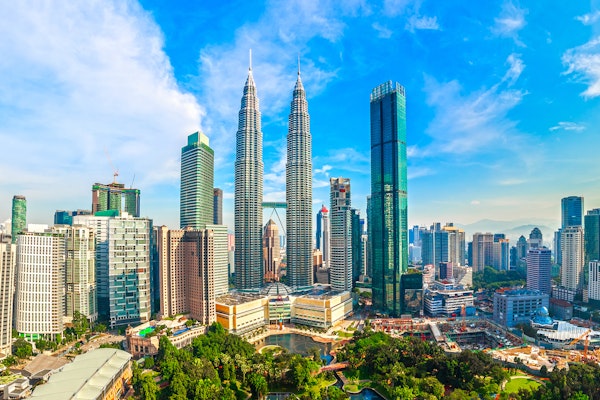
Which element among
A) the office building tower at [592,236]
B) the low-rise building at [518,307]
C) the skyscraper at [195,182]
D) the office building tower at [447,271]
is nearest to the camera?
the low-rise building at [518,307]

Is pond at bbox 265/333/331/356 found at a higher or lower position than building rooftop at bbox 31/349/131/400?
lower

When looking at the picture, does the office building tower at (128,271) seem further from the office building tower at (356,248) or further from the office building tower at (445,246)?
the office building tower at (445,246)

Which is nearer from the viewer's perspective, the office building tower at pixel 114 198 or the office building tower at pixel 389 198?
the office building tower at pixel 389 198

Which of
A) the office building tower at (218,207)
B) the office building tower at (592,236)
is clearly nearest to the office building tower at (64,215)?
the office building tower at (218,207)

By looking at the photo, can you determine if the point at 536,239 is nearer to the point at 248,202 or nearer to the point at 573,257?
the point at 573,257

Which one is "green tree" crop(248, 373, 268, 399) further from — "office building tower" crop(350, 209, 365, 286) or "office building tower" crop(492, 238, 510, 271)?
"office building tower" crop(492, 238, 510, 271)

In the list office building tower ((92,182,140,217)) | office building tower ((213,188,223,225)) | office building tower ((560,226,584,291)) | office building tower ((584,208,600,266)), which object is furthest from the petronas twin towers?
office building tower ((584,208,600,266))

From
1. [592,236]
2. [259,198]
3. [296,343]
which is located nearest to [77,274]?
[296,343]
